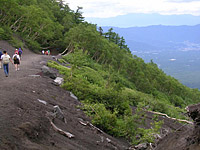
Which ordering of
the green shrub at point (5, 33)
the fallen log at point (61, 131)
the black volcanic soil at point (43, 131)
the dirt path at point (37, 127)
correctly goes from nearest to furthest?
the black volcanic soil at point (43, 131) < the dirt path at point (37, 127) < the fallen log at point (61, 131) < the green shrub at point (5, 33)

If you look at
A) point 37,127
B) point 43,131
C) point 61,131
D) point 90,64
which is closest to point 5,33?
point 90,64

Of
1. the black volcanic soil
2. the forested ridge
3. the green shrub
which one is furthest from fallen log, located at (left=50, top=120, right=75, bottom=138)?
the green shrub

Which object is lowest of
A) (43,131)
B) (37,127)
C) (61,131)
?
(61,131)

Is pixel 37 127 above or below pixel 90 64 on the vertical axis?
above

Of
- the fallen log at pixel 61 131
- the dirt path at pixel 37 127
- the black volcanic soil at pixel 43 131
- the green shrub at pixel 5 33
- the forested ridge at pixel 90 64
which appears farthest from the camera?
the green shrub at pixel 5 33

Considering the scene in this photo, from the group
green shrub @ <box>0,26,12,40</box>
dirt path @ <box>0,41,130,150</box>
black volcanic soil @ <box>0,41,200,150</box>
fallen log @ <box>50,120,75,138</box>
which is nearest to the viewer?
black volcanic soil @ <box>0,41,200,150</box>

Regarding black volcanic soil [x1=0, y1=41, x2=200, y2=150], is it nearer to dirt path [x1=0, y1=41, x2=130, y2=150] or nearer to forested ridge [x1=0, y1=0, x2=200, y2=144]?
dirt path [x1=0, y1=41, x2=130, y2=150]

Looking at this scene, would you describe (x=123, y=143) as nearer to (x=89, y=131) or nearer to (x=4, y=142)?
(x=89, y=131)

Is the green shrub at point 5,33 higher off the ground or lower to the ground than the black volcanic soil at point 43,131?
higher

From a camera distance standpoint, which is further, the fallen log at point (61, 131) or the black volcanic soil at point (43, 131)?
the fallen log at point (61, 131)

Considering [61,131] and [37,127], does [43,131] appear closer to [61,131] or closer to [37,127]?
[37,127]

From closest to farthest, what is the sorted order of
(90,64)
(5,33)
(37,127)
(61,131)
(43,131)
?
(37,127) < (43,131) < (61,131) < (5,33) < (90,64)

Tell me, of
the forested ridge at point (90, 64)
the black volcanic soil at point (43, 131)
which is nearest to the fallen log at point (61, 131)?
the black volcanic soil at point (43, 131)

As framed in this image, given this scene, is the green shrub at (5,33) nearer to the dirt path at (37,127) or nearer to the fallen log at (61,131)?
the dirt path at (37,127)
